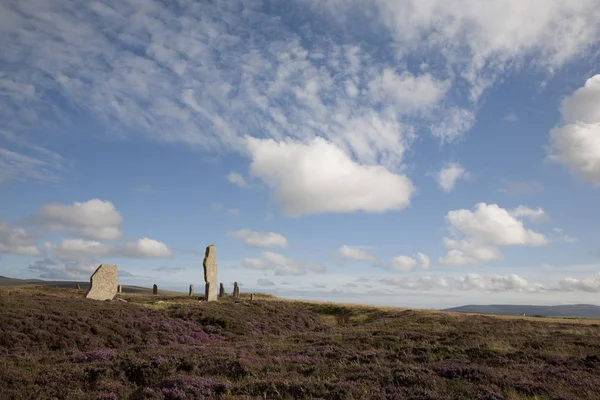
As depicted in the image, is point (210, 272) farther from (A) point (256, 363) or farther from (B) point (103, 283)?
(A) point (256, 363)

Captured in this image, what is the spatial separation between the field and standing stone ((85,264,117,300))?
6083 millimetres

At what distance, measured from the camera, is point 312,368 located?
1444 cm

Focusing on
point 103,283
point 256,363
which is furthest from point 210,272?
point 256,363

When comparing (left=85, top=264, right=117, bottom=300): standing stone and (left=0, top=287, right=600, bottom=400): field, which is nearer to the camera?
(left=0, top=287, right=600, bottom=400): field

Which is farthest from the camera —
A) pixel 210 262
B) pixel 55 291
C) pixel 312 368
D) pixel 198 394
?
pixel 210 262

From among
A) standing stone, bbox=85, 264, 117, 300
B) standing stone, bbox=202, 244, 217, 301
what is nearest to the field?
standing stone, bbox=85, 264, 117, 300

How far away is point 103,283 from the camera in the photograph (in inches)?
1459

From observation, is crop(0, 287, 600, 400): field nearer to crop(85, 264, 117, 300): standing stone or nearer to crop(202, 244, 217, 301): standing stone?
crop(85, 264, 117, 300): standing stone

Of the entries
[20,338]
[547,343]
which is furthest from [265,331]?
[547,343]

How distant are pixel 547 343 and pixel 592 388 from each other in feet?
37.3

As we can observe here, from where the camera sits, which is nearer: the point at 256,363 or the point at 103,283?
the point at 256,363

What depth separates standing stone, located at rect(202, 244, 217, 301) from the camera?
150 ft

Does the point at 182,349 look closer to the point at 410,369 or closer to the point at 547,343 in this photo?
the point at 410,369

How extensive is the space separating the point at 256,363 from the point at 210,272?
32.4 meters
